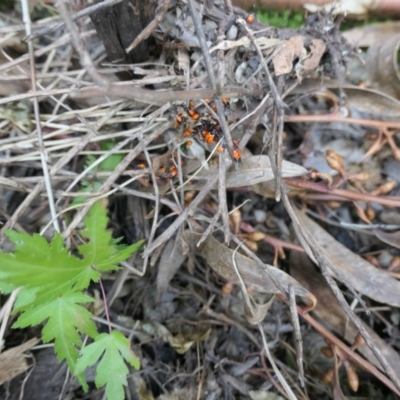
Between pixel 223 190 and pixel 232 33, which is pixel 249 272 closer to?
pixel 223 190

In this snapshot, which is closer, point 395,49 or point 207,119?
point 207,119

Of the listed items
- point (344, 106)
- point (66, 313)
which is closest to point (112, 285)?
point (66, 313)

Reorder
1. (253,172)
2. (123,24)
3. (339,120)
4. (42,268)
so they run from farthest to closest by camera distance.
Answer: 1. (339,120)
2. (253,172)
3. (123,24)
4. (42,268)

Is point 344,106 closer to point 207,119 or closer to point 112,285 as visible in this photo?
point 207,119

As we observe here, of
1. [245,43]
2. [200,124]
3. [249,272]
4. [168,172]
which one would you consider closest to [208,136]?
[200,124]

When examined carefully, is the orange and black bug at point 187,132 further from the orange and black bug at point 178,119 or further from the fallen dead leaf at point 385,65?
the fallen dead leaf at point 385,65

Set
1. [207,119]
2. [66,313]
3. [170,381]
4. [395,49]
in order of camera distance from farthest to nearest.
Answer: [395,49], [170,381], [207,119], [66,313]
